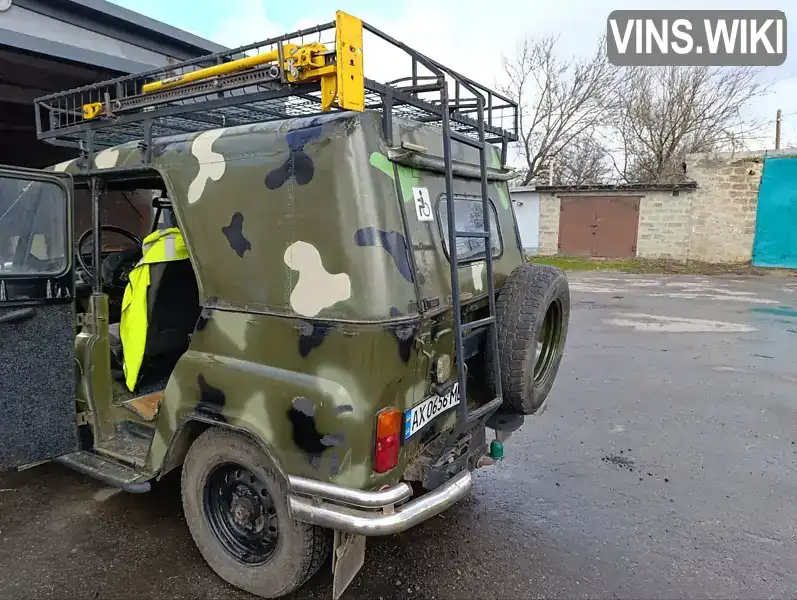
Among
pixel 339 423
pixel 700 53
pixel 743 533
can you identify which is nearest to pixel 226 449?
pixel 339 423

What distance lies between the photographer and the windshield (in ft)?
9.87

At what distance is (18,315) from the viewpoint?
9.68ft

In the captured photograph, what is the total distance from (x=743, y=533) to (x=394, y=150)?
3.19 meters

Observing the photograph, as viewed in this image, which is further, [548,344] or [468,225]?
[548,344]

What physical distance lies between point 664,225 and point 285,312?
70.3ft

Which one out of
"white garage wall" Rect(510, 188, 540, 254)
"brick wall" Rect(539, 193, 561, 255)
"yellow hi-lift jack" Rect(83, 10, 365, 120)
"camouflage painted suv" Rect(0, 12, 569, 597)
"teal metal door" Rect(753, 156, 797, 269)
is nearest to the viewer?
"yellow hi-lift jack" Rect(83, 10, 365, 120)

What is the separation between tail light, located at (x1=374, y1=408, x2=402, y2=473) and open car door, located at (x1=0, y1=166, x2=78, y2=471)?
197 centimetres

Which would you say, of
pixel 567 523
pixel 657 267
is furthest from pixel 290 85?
pixel 657 267

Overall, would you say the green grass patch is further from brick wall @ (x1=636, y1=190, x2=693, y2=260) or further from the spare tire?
the spare tire

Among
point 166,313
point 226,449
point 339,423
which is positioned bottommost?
point 226,449

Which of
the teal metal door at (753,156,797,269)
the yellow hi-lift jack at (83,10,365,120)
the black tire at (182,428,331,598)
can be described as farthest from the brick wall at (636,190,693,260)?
the black tire at (182,428,331,598)

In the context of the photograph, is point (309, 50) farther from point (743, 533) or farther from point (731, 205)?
point (731, 205)

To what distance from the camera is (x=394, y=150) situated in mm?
2523

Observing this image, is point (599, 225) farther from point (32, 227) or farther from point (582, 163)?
point (32, 227)
